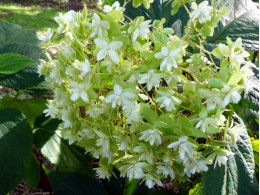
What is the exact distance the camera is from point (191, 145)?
1.58 ft

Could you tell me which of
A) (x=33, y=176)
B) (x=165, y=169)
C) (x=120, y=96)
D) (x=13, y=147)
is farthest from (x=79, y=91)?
(x=33, y=176)

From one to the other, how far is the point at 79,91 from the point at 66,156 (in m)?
0.54

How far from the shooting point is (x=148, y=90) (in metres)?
0.50

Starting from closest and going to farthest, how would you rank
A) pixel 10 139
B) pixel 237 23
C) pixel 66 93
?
pixel 66 93 < pixel 10 139 < pixel 237 23

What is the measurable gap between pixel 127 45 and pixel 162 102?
0.43 feet

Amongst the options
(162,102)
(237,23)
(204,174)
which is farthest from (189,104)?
(237,23)

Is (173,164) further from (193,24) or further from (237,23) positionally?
(237,23)

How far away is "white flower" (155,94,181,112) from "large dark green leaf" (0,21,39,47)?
0.80 metres

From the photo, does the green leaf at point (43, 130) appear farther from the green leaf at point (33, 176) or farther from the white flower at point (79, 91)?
the white flower at point (79, 91)

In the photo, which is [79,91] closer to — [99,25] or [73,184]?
[99,25]

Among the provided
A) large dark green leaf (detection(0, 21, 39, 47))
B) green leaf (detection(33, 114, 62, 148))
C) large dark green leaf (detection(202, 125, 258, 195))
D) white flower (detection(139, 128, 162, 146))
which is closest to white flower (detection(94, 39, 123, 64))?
white flower (detection(139, 128, 162, 146))

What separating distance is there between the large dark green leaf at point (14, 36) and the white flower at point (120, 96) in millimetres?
765

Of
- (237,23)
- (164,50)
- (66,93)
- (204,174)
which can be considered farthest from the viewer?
(237,23)

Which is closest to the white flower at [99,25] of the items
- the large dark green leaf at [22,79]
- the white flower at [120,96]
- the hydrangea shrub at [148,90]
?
the hydrangea shrub at [148,90]
